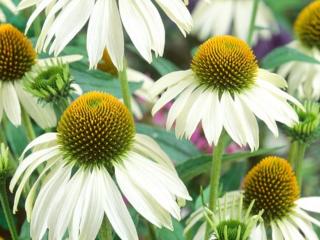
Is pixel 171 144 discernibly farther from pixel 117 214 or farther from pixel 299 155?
pixel 117 214

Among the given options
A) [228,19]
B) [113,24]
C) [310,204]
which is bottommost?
[228,19]

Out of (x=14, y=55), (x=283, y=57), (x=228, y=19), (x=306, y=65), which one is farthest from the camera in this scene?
(x=228, y=19)

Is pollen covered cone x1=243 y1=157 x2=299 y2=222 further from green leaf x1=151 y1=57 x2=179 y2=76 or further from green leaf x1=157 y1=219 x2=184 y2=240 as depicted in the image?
green leaf x1=151 y1=57 x2=179 y2=76

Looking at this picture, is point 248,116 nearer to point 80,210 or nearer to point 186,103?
point 186,103

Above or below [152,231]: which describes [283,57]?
above

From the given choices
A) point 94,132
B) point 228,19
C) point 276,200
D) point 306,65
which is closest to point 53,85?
point 94,132

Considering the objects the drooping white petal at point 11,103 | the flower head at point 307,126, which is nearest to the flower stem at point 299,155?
the flower head at point 307,126

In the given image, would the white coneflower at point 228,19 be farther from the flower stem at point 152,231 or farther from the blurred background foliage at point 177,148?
the flower stem at point 152,231
